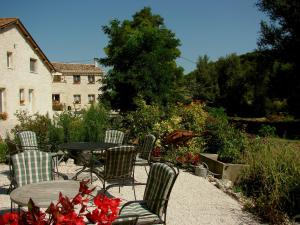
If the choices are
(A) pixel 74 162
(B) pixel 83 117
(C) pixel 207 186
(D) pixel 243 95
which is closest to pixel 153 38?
(B) pixel 83 117

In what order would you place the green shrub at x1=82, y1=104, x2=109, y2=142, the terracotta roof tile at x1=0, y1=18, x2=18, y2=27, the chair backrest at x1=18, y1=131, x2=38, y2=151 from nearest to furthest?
the chair backrest at x1=18, y1=131, x2=38, y2=151 → the green shrub at x1=82, y1=104, x2=109, y2=142 → the terracotta roof tile at x1=0, y1=18, x2=18, y2=27

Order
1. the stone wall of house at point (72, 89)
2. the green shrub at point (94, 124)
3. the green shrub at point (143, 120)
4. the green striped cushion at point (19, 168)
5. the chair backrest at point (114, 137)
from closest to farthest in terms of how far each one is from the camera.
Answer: the green striped cushion at point (19, 168) < the chair backrest at point (114, 137) < the green shrub at point (94, 124) < the green shrub at point (143, 120) < the stone wall of house at point (72, 89)

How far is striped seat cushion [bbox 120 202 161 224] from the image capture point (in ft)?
13.4

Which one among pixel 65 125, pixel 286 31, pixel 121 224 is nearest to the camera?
pixel 121 224

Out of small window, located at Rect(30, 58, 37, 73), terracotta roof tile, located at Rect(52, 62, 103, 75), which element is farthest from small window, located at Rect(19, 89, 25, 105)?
terracotta roof tile, located at Rect(52, 62, 103, 75)

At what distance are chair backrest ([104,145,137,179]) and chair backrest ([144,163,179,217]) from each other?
118 cm

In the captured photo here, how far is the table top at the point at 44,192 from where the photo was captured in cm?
389

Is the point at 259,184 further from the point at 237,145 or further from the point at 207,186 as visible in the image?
the point at 237,145

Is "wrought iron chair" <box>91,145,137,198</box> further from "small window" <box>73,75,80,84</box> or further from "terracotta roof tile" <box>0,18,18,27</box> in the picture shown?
"small window" <box>73,75,80,84</box>

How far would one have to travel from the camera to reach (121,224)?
3.46 metres

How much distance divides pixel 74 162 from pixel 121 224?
6.69 metres

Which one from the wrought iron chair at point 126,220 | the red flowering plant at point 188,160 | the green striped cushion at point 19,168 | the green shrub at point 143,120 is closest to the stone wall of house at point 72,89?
the green shrub at point 143,120

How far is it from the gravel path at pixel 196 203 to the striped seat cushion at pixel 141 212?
95 cm

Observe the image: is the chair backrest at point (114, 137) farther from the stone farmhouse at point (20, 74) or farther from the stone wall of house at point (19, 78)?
the stone wall of house at point (19, 78)
